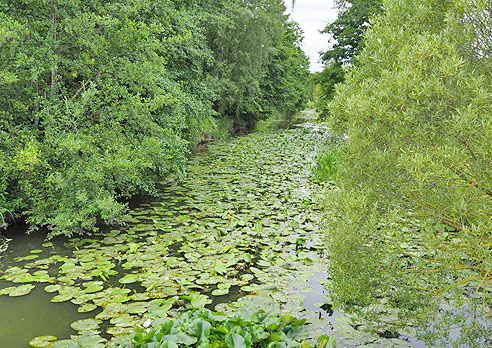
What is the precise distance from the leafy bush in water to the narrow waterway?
1.34ft

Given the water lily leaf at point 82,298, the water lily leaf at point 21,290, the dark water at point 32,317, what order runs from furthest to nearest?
the water lily leaf at point 21,290 < the water lily leaf at point 82,298 < the dark water at point 32,317

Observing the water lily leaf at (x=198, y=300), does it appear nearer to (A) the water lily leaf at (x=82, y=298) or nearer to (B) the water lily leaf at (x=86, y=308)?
(B) the water lily leaf at (x=86, y=308)

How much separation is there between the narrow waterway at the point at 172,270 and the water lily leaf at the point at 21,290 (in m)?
0.01

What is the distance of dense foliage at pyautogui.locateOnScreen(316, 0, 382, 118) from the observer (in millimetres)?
20938

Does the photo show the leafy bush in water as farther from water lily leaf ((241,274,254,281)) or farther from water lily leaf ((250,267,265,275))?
water lily leaf ((250,267,265,275))

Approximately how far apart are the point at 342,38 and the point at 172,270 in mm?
20703

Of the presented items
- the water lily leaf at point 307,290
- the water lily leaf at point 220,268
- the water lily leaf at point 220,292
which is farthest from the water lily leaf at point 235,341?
the water lily leaf at point 220,268

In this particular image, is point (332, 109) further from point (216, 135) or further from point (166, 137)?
point (216, 135)

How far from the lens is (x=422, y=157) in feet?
9.16

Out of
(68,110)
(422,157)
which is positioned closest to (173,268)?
(68,110)

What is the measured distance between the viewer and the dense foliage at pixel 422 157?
2.82 metres

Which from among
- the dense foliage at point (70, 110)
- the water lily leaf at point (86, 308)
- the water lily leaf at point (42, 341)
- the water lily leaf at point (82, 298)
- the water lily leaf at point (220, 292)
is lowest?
the water lily leaf at point (220, 292)

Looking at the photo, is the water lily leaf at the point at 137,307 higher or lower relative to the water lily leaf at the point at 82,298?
lower

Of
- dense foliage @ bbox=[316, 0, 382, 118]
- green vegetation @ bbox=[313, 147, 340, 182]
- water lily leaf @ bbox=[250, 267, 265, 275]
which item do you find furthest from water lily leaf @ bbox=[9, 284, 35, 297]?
dense foliage @ bbox=[316, 0, 382, 118]
